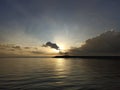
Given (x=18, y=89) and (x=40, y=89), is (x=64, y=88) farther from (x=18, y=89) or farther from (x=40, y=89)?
(x=18, y=89)

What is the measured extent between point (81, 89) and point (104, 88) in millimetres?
4080

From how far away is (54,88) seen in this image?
2855 cm

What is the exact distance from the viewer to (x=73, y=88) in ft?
93.4

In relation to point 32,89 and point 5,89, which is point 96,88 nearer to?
point 32,89

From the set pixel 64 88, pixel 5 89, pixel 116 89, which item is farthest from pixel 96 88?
pixel 5 89

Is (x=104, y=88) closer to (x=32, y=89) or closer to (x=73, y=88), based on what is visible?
(x=73, y=88)

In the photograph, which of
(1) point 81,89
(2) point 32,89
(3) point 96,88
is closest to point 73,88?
(1) point 81,89

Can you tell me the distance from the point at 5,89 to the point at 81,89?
12095 millimetres

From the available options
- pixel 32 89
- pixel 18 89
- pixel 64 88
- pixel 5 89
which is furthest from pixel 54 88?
pixel 5 89

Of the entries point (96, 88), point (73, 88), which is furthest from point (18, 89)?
point (96, 88)

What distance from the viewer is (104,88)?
1130 inches

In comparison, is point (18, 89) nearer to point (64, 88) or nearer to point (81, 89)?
point (64, 88)

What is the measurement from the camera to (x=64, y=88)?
1125 inches

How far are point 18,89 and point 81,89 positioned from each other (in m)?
9.99
